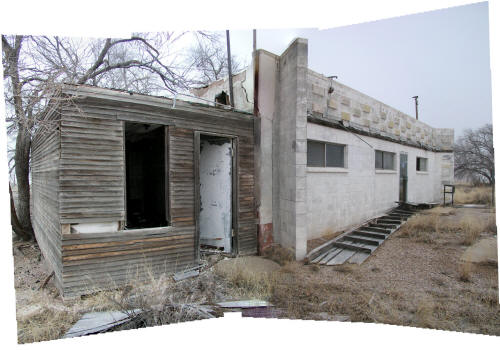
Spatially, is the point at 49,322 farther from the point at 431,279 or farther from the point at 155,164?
the point at 155,164

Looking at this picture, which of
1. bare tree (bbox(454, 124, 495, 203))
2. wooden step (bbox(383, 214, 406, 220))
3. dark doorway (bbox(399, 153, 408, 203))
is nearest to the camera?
bare tree (bbox(454, 124, 495, 203))

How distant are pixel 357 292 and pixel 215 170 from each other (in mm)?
3330

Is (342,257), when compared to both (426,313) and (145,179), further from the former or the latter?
(145,179)

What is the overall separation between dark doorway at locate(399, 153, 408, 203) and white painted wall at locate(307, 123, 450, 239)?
0.26m

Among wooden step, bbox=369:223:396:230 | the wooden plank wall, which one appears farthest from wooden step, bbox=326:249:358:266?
the wooden plank wall

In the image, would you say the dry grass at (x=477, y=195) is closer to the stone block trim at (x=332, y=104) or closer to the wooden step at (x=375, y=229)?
the wooden step at (x=375, y=229)

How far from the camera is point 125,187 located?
373 centimetres

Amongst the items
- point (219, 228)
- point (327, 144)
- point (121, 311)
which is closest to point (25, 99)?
point (121, 311)

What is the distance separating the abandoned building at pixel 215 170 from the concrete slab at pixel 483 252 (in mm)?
1725

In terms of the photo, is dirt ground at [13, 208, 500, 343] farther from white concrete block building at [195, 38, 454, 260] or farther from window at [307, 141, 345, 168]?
window at [307, 141, 345, 168]

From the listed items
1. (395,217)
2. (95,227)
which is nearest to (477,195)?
(395,217)

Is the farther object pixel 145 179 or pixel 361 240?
pixel 145 179

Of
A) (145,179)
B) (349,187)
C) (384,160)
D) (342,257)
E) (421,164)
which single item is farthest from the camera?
(421,164)

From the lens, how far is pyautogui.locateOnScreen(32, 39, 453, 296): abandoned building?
3521 mm
